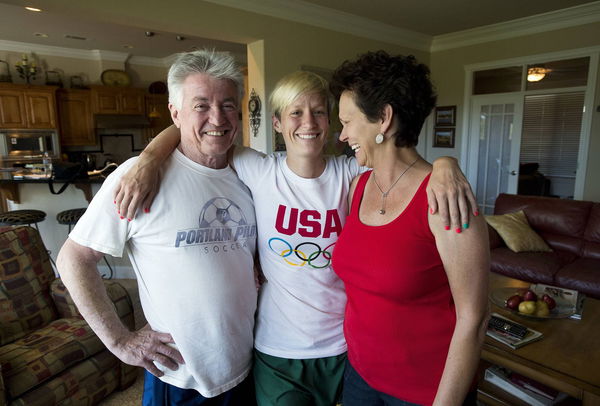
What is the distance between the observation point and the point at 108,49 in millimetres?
7066

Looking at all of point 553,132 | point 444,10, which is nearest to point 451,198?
point 444,10

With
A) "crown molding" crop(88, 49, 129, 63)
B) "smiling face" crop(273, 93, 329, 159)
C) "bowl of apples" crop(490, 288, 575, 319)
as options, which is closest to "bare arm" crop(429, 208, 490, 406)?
"smiling face" crop(273, 93, 329, 159)

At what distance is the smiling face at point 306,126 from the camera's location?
1.27m

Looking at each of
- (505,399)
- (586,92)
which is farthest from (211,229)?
(586,92)

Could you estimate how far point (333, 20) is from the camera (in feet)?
16.6

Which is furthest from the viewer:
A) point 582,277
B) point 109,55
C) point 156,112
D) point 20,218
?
point 156,112

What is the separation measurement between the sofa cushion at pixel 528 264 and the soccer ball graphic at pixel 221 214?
314cm

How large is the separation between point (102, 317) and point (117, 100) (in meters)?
7.38

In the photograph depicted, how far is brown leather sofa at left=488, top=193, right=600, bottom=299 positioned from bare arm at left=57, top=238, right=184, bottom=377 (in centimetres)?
329

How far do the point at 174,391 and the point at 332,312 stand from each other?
0.54m

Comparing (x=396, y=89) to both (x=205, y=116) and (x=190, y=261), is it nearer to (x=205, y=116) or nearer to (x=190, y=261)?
(x=205, y=116)

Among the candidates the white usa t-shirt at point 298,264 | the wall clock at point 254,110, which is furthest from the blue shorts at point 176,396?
the wall clock at point 254,110

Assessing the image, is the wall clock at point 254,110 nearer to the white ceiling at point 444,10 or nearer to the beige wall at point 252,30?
the beige wall at point 252,30

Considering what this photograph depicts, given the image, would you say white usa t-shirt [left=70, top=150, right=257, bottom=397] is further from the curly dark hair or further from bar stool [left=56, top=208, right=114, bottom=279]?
bar stool [left=56, top=208, right=114, bottom=279]
